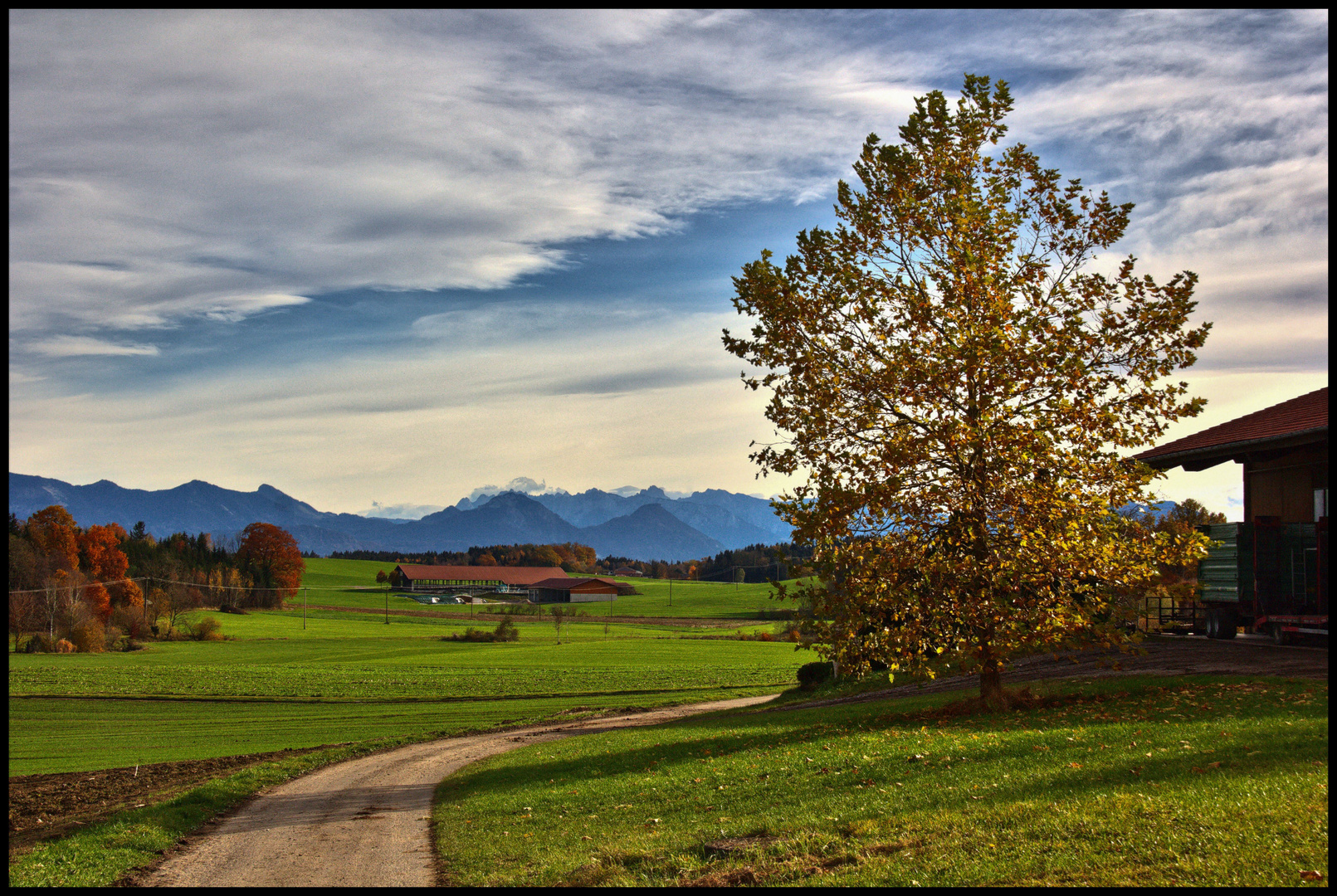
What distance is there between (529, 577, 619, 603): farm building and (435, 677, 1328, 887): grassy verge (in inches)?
5960

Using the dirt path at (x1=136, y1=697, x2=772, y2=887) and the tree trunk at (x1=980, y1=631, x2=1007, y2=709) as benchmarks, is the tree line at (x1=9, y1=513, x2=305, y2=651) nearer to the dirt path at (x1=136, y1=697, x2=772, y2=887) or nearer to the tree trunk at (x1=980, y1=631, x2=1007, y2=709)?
the dirt path at (x1=136, y1=697, x2=772, y2=887)

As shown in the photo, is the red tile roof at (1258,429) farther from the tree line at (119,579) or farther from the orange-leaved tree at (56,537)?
the orange-leaved tree at (56,537)

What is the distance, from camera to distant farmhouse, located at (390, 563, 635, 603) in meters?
172

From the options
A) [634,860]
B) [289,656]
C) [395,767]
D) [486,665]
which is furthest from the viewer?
[289,656]

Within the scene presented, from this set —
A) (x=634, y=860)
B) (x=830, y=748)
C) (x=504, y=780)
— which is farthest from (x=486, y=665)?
(x=634, y=860)

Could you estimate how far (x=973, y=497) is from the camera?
16859 mm

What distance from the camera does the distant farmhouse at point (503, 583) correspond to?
565 feet

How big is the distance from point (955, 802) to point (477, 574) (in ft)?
589

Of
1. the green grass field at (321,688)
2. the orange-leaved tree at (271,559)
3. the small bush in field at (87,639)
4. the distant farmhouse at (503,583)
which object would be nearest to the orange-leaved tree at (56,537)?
the small bush in field at (87,639)

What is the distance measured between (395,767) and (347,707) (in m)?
17.5

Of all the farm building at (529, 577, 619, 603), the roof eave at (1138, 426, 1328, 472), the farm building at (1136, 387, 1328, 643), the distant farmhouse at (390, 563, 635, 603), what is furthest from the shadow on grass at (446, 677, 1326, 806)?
the distant farmhouse at (390, 563, 635, 603)

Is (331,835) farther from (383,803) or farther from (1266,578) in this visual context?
(1266,578)

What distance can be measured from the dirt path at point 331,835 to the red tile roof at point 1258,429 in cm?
2268

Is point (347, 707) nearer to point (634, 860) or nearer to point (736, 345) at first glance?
point (736, 345)
